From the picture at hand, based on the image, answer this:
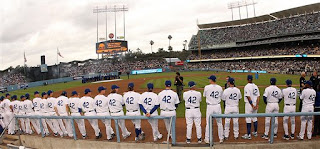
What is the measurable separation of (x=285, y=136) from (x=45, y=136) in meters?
7.40

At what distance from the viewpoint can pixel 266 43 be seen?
159ft

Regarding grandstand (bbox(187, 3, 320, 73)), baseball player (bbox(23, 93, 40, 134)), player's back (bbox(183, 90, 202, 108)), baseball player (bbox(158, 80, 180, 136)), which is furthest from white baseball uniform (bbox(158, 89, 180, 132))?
grandstand (bbox(187, 3, 320, 73))

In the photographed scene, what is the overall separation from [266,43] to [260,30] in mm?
6888

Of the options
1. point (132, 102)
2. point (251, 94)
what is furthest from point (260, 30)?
point (132, 102)

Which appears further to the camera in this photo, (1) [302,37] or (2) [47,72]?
(2) [47,72]

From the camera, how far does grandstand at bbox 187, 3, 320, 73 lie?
4144 cm

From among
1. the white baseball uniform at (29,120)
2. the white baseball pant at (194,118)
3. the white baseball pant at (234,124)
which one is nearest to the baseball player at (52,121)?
the white baseball uniform at (29,120)

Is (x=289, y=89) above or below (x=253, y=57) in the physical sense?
below

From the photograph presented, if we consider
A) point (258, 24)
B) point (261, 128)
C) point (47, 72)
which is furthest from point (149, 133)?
point (258, 24)

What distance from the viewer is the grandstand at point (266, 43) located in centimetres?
4144

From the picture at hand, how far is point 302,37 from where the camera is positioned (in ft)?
137

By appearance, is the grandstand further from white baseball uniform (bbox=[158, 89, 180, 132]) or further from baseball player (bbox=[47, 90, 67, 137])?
baseball player (bbox=[47, 90, 67, 137])

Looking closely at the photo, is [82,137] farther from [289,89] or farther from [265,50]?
[265,50]

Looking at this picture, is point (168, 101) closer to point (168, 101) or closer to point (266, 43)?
point (168, 101)
